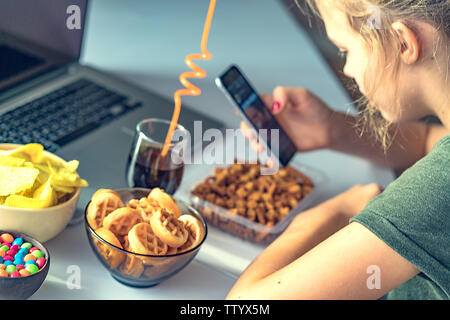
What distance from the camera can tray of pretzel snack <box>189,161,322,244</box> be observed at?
3.18 ft

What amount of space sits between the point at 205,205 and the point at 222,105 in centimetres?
44

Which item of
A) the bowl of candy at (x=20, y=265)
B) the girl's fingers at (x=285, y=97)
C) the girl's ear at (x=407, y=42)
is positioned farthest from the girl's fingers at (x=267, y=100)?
the bowl of candy at (x=20, y=265)

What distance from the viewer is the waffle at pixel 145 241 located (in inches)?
29.2

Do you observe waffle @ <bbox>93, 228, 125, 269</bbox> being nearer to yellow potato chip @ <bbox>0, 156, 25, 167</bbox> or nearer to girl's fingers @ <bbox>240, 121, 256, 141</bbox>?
yellow potato chip @ <bbox>0, 156, 25, 167</bbox>

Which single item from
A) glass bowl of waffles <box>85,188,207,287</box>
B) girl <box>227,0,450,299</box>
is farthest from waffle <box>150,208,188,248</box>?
girl <box>227,0,450,299</box>

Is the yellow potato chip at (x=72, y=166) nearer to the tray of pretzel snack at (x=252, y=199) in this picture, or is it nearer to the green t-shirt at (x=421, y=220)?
the tray of pretzel snack at (x=252, y=199)

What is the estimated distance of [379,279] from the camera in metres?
0.77

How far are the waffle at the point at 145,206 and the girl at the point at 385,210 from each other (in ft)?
0.52

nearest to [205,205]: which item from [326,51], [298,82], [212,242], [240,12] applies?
[212,242]

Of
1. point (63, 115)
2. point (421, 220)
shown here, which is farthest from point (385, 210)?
point (63, 115)

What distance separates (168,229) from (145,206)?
0.24 ft

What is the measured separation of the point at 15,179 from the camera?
775mm
